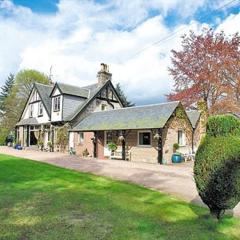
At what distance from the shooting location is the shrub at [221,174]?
21.7 ft

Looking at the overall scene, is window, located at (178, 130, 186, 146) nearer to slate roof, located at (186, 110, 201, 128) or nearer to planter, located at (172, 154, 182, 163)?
planter, located at (172, 154, 182, 163)

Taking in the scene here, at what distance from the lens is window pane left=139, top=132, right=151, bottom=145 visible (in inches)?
912

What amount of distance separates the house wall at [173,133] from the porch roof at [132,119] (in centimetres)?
91

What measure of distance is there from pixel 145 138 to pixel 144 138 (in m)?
0.10

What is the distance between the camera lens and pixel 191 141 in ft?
87.1

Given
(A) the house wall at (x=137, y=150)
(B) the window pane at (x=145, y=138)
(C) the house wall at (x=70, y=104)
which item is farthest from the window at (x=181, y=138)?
(C) the house wall at (x=70, y=104)

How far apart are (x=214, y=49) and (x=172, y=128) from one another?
10366 millimetres

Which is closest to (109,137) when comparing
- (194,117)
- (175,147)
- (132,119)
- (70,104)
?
(132,119)

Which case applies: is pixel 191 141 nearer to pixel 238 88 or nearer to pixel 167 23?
pixel 238 88

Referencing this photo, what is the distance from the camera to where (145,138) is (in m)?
23.5

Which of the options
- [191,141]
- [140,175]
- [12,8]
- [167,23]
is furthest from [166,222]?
[191,141]

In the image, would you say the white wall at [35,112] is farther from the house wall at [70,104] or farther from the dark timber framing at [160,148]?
the dark timber framing at [160,148]

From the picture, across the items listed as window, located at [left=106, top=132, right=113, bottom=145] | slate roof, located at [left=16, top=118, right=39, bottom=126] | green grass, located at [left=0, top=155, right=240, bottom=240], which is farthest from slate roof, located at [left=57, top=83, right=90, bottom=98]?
green grass, located at [left=0, top=155, right=240, bottom=240]

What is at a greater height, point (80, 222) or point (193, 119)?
point (193, 119)
